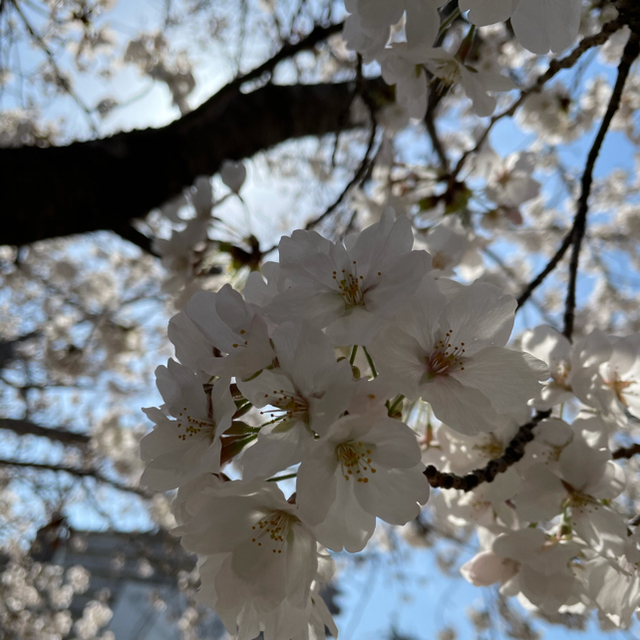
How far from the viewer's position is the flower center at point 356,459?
1.79ft

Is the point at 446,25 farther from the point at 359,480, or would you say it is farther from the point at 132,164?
the point at 132,164

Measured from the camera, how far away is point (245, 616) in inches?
25.1

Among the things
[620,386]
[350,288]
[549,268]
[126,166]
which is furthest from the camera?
[126,166]

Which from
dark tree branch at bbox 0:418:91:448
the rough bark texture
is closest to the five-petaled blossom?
the rough bark texture

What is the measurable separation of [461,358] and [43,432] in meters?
4.76

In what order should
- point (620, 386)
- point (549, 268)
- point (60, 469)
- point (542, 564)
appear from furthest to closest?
point (60, 469) < point (549, 268) < point (620, 386) < point (542, 564)

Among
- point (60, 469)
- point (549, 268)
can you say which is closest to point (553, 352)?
point (549, 268)

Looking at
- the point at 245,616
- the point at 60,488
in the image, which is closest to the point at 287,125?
the point at 245,616

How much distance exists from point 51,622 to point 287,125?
250 inches

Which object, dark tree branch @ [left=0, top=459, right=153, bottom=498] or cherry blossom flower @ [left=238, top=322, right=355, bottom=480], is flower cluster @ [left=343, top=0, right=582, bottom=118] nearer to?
cherry blossom flower @ [left=238, top=322, right=355, bottom=480]

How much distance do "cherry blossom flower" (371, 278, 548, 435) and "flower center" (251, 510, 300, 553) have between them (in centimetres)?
23

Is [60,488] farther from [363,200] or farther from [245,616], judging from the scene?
[245,616]

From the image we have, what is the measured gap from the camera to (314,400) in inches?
20.6

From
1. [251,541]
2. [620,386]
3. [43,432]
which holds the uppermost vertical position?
[43,432]
